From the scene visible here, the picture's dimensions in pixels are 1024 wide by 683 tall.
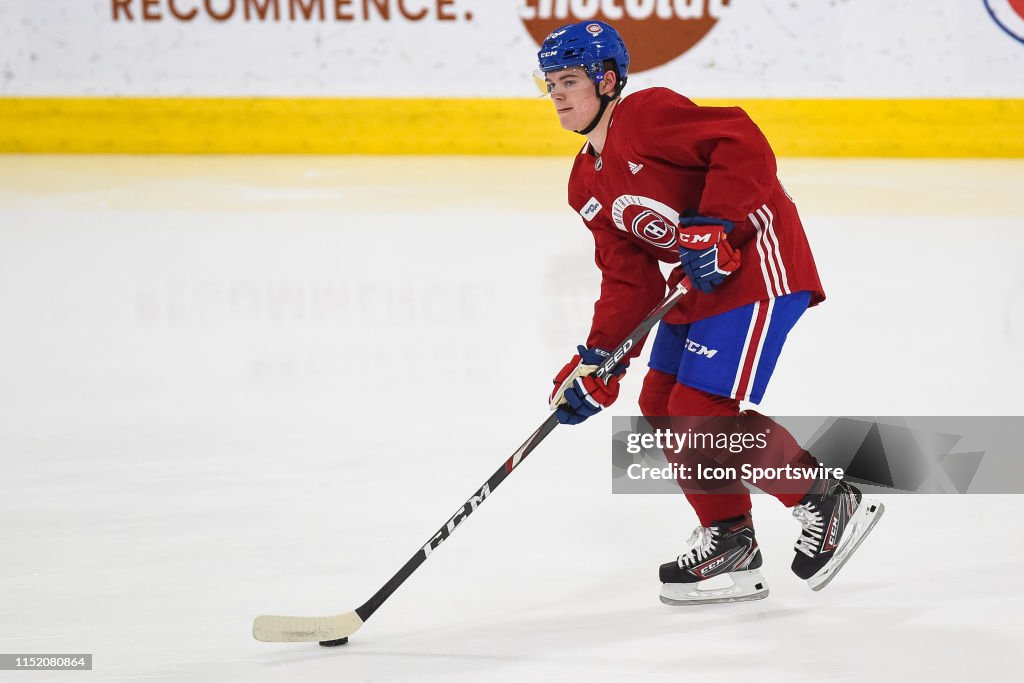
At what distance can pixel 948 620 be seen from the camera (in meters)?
1.91

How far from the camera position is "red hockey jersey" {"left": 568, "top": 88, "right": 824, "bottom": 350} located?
74.9 inches

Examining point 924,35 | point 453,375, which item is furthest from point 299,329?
point 924,35

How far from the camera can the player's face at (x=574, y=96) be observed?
200 cm

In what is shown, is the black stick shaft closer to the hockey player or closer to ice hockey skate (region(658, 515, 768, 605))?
the hockey player

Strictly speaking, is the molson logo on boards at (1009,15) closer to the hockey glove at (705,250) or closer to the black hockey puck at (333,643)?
the hockey glove at (705,250)

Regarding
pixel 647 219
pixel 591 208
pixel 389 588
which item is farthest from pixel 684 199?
pixel 389 588

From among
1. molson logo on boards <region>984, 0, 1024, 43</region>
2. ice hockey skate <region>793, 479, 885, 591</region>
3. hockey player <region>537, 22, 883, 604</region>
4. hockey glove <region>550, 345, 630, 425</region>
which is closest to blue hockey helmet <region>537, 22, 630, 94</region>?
hockey player <region>537, 22, 883, 604</region>

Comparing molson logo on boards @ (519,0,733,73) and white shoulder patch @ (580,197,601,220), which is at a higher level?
molson logo on boards @ (519,0,733,73)

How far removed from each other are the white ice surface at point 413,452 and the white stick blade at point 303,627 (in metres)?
0.03

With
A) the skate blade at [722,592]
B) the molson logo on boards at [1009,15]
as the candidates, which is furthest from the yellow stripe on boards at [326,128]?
the skate blade at [722,592]

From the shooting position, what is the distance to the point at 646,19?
24.4 ft

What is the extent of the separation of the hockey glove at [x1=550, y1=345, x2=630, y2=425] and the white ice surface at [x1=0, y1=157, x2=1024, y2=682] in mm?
307

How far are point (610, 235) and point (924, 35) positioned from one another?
6.02 metres

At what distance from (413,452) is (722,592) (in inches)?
37.0
